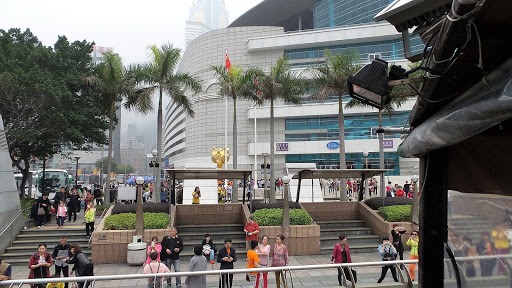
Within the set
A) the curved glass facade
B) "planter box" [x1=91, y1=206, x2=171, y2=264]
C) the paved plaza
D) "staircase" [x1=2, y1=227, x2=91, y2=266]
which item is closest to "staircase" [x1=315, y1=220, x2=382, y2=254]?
the paved plaza

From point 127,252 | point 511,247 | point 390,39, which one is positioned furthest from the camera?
point 390,39

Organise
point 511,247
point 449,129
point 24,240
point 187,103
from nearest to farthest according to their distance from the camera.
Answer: point 449,129
point 511,247
point 24,240
point 187,103

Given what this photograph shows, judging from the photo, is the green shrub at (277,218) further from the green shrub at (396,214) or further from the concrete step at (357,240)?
the green shrub at (396,214)

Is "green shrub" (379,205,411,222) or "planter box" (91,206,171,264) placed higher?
"green shrub" (379,205,411,222)

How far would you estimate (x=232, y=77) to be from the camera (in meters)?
24.0

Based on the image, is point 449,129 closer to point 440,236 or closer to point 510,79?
point 510,79

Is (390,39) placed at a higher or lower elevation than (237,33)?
lower

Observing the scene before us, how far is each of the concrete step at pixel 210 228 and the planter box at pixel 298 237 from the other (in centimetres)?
232

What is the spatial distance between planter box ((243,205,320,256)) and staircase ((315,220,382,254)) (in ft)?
1.60

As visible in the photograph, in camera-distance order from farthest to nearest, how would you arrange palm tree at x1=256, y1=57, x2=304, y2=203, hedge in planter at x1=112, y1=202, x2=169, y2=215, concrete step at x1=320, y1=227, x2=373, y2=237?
palm tree at x1=256, y1=57, x2=304, y2=203 < concrete step at x1=320, y1=227, x2=373, y2=237 < hedge in planter at x1=112, y1=202, x2=169, y2=215

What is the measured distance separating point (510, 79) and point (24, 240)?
59.0 ft

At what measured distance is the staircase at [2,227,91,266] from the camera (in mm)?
14203

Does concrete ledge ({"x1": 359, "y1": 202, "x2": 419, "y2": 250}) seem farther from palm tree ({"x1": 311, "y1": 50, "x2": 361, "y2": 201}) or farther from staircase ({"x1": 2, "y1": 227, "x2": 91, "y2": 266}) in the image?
staircase ({"x1": 2, "y1": 227, "x2": 91, "y2": 266})

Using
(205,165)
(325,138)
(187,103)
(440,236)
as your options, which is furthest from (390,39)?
(440,236)
